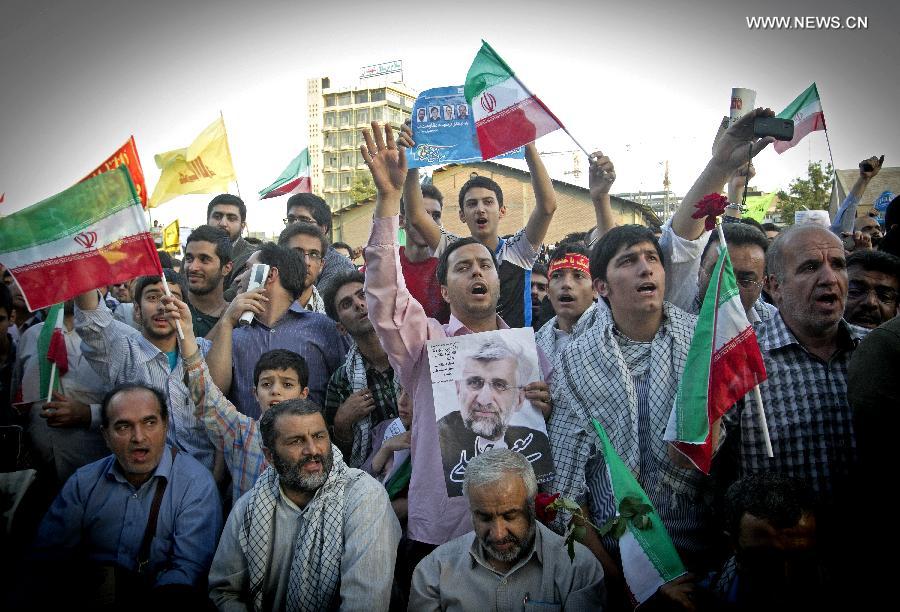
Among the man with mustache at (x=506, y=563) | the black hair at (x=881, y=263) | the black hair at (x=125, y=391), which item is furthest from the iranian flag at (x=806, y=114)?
the black hair at (x=125, y=391)

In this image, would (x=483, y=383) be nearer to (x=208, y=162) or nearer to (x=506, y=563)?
(x=506, y=563)

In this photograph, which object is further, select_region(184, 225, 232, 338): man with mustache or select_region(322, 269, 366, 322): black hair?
select_region(184, 225, 232, 338): man with mustache

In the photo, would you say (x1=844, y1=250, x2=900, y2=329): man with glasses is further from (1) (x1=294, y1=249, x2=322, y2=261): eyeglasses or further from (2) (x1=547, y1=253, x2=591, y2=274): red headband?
(1) (x1=294, y1=249, x2=322, y2=261): eyeglasses

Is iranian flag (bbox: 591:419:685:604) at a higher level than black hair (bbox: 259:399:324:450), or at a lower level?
lower

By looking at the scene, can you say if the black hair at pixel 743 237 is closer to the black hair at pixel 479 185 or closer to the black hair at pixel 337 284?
the black hair at pixel 479 185

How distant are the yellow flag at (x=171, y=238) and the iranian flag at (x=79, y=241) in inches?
398

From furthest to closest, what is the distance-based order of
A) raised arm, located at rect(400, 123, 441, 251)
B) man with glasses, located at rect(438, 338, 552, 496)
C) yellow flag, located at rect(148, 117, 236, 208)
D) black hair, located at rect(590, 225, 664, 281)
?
yellow flag, located at rect(148, 117, 236, 208)
raised arm, located at rect(400, 123, 441, 251)
black hair, located at rect(590, 225, 664, 281)
man with glasses, located at rect(438, 338, 552, 496)

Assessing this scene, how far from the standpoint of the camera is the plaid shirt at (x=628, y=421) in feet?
10.7

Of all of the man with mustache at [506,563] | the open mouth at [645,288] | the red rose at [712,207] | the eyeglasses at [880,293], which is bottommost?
the man with mustache at [506,563]

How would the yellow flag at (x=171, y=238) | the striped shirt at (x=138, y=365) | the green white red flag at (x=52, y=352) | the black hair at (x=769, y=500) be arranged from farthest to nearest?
1. the yellow flag at (x=171, y=238)
2. the green white red flag at (x=52, y=352)
3. the striped shirt at (x=138, y=365)
4. the black hair at (x=769, y=500)

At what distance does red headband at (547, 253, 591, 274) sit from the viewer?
192 inches

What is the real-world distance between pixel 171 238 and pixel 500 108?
437 inches

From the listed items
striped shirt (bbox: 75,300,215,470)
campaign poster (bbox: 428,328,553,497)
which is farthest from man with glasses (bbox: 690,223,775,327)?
striped shirt (bbox: 75,300,215,470)

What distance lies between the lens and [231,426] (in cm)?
414
